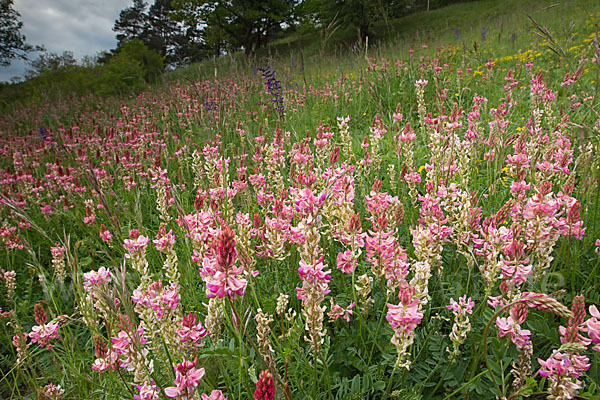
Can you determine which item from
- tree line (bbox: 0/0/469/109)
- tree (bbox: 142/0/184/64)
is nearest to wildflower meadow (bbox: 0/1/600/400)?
tree line (bbox: 0/0/469/109)

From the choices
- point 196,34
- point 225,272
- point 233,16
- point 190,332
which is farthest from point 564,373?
point 196,34

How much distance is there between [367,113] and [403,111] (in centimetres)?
62

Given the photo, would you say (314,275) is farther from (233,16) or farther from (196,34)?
(196,34)

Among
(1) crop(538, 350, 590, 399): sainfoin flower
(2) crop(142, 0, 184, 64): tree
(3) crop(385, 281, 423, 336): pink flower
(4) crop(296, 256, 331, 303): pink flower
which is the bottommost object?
(1) crop(538, 350, 590, 399): sainfoin flower

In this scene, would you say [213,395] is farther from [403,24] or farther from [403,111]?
[403,24]

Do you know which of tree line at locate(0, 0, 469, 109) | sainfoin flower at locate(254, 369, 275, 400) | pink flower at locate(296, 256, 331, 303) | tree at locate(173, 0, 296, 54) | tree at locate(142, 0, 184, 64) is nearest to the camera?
sainfoin flower at locate(254, 369, 275, 400)

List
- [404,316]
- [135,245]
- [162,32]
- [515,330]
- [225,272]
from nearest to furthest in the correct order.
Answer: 1. [225,272]
2. [404,316]
3. [515,330]
4. [135,245]
5. [162,32]

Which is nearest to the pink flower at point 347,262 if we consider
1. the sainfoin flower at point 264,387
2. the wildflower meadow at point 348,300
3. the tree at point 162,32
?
the wildflower meadow at point 348,300

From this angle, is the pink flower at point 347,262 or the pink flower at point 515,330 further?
the pink flower at point 347,262

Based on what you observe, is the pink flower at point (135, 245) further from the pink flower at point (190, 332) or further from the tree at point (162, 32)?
the tree at point (162, 32)

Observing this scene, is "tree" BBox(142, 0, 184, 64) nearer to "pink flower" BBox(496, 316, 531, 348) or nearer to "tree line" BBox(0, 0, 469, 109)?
"tree line" BBox(0, 0, 469, 109)

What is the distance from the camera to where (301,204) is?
1.24 metres

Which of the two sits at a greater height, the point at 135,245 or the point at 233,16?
the point at 233,16

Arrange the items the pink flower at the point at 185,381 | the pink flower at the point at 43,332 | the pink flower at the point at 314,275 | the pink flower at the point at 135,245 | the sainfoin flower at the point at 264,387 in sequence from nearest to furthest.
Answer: the sainfoin flower at the point at 264,387 → the pink flower at the point at 185,381 → the pink flower at the point at 314,275 → the pink flower at the point at 135,245 → the pink flower at the point at 43,332
